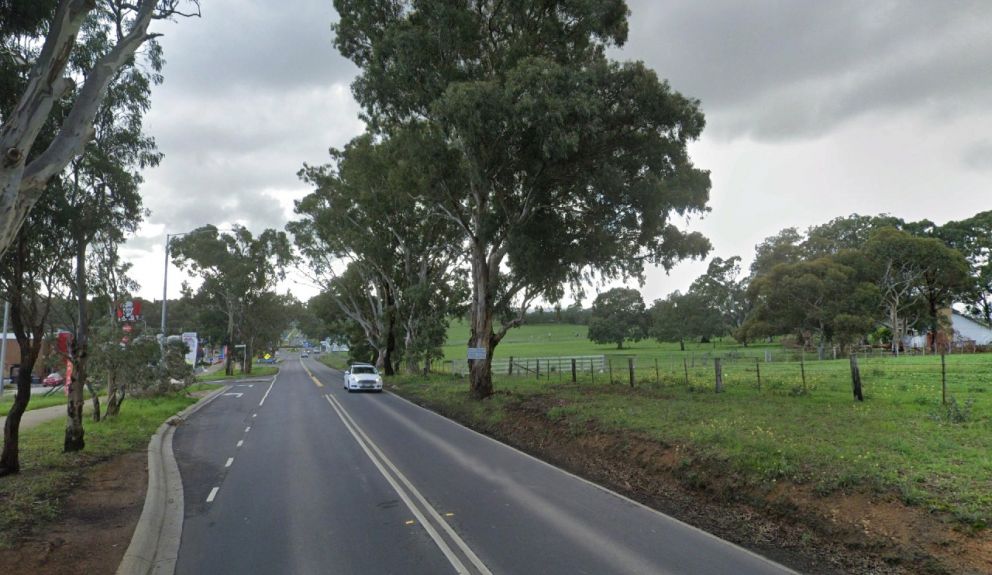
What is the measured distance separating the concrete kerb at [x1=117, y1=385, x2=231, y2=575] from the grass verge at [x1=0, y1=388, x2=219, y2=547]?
1137 millimetres

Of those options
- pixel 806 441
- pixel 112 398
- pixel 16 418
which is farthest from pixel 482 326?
pixel 16 418

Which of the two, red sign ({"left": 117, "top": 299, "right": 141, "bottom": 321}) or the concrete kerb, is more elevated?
red sign ({"left": 117, "top": 299, "right": 141, "bottom": 321})


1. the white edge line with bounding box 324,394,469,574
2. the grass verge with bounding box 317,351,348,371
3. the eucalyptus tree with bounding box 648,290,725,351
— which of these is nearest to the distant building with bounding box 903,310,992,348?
the eucalyptus tree with bounding box 648,290,725,351

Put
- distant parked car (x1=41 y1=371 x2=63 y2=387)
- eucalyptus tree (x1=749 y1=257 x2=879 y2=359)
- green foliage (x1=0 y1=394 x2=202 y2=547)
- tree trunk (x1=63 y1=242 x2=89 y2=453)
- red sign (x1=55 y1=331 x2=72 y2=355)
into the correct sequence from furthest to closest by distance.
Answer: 1. eucalyptus tree (x1=749 y1=257 x2=879 y2=359)
2. distant parked car (x1=41 y1=371 x2=63 y2=387)
3. red sign (x1=55 y1=331 x2=72 y2=355)
4. tree trunk (x1=63 y1=242 x2=89 y2=453)
5. green foliage (x1=0 y1=394 x2=202 y2=547)

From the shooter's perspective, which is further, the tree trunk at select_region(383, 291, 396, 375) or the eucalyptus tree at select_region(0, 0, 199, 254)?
the tree trunk at select_region(383, 291, 396, 375)

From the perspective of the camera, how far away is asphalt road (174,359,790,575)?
626cm

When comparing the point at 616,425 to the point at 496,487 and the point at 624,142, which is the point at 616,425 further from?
the point at 624,142

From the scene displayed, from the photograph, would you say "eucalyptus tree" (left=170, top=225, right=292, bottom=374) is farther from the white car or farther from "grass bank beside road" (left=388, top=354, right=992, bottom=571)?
"grass bank beside road" (left=388, top=354, right=992, bottom=571)

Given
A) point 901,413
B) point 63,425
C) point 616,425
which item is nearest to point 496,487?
point 616,425

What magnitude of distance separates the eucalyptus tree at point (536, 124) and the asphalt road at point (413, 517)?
8.86 metres

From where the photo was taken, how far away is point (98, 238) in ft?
46.0

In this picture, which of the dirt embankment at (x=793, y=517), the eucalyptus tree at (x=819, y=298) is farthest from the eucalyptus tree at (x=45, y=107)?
the eucalyptus tree at (x=819, y=298)

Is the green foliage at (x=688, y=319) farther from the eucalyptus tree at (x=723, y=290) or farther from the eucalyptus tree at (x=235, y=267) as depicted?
the eucalyptus tree at (x=235, y=267)

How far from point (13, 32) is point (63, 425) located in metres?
14.5
